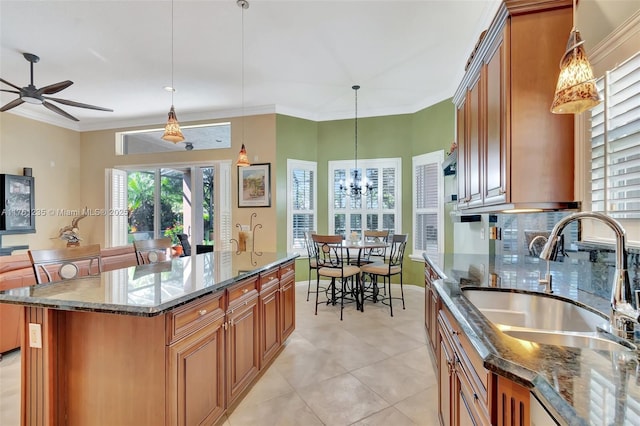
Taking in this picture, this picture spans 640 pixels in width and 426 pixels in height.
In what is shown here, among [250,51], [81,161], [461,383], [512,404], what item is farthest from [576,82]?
[81,161]

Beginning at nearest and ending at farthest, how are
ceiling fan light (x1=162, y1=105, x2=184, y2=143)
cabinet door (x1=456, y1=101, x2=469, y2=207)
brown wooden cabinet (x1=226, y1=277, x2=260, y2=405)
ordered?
brown wooden cabinet (x1=226, y1=277, x2=260, y2=405) → cabinet door (x1=456, y1=101, x2=469, y2=207) → ceiling fan light (x1=162, y1=105, x2=184, y2=143)

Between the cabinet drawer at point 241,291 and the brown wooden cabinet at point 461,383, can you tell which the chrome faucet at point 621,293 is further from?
the cabinet drawer at point 241,291

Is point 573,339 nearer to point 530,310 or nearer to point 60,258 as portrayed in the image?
point 530,310

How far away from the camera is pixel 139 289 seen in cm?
167

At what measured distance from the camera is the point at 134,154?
6.26 m

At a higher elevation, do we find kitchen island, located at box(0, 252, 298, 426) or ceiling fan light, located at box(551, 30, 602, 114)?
ceiling fan light, located at box(551, 30, 602, 114)

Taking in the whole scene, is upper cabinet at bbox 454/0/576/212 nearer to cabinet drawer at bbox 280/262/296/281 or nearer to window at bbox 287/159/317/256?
cabinet drawer at bbox 280/262/296/281

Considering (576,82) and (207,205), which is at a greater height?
(576,82)

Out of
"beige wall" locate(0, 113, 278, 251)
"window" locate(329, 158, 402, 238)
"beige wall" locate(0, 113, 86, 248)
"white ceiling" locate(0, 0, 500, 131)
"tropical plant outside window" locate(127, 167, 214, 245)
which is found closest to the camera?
"white ceiling" locate(0, 0, 500, 131)

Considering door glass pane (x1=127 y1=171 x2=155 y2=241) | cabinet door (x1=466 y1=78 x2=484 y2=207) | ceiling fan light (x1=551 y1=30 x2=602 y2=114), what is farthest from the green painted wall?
ceiling fan light (x1=551 y1=30 x2=602 y2=114)

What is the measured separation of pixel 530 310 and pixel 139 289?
2.12 m

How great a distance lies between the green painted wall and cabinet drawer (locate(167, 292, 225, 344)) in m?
3.64

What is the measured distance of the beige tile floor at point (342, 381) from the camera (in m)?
2.04

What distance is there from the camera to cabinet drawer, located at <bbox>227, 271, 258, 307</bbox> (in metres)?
2.00
